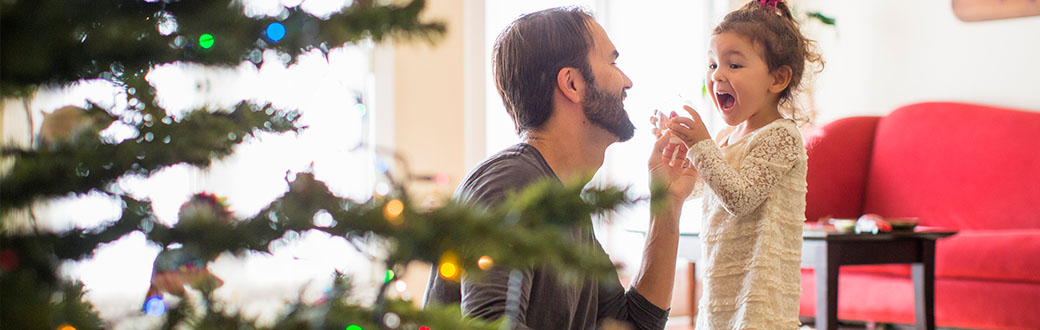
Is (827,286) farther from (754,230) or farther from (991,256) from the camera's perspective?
(754,230)

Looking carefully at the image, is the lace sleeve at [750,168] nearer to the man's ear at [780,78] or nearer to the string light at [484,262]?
the man's ear at [780,78]

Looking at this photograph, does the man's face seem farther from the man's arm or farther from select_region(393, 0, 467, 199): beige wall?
select_region(393, 0, 467, 199): beige wall

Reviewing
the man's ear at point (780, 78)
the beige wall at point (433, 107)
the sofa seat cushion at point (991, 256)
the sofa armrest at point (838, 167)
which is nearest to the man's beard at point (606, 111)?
the man's ear at point (780, 78)

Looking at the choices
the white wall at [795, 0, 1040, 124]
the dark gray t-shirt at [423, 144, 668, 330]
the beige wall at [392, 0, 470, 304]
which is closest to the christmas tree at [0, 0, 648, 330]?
the dark gray t-shirt at [423, 144, 668, 330]

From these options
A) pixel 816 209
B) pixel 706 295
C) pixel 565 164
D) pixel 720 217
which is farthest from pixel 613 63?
pixel 816 209

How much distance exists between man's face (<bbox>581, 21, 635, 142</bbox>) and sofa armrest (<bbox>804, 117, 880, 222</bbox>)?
2593 mm

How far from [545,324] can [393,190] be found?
88cm

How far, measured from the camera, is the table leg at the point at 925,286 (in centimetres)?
279

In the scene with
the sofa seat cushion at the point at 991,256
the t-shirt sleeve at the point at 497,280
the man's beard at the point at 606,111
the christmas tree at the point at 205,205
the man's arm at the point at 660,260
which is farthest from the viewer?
the sofa seat cushion at the point at 991,256

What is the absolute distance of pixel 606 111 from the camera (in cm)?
154

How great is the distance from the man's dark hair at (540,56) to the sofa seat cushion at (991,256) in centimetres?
212

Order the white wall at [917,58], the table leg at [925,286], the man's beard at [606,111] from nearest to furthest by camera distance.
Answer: the man's beard at [606,111] < the table leg at [925,286] < the white wall at [917,58]

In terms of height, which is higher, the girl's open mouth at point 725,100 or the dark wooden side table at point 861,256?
the girl's open mouth at point 725,100

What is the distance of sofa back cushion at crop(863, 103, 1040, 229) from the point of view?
3.55 m
